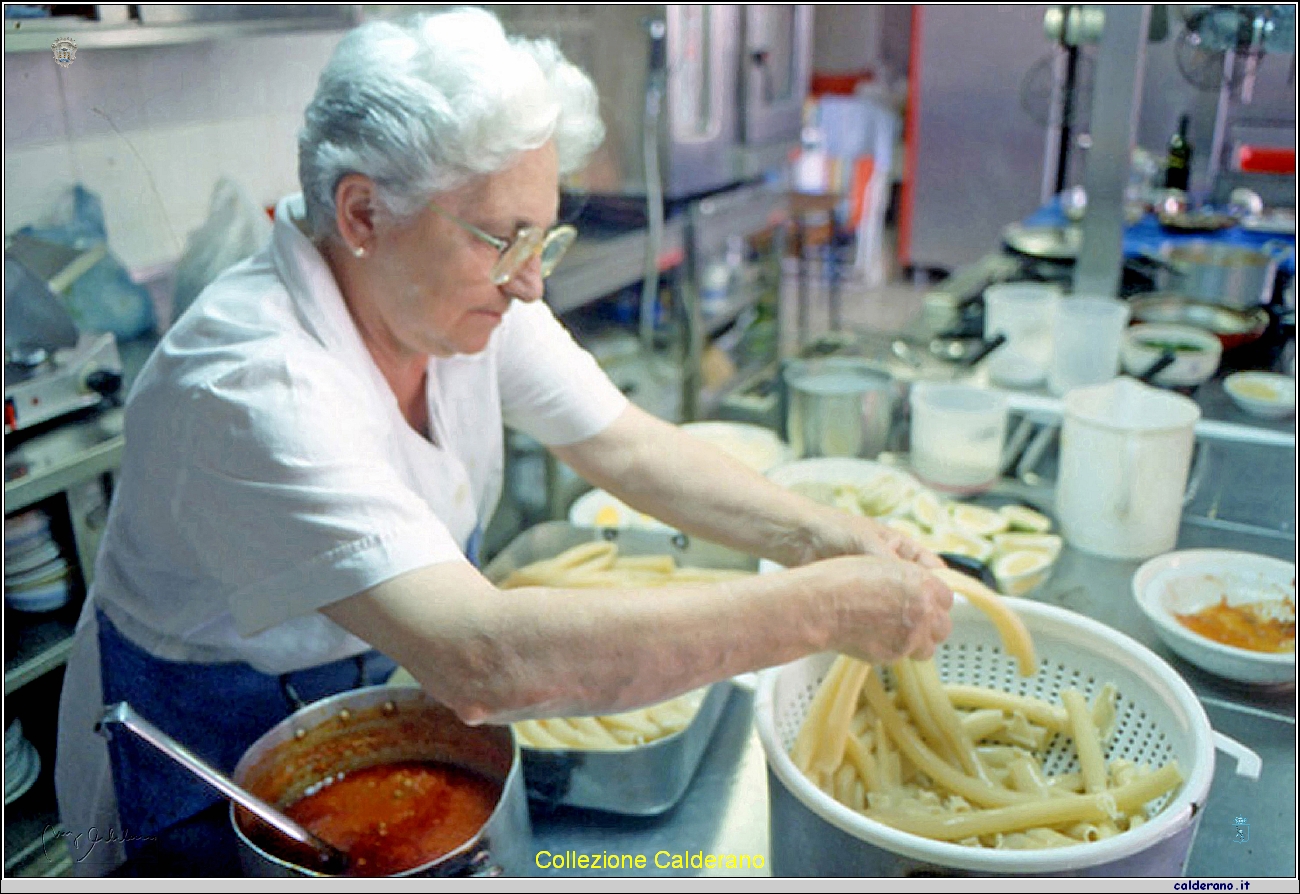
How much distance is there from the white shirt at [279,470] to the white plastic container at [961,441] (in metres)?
0.66

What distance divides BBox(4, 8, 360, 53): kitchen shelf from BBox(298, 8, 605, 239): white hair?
74 cm

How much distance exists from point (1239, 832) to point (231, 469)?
3.57 feet

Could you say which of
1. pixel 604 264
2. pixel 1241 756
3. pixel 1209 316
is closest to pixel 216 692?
pixel 1241 756

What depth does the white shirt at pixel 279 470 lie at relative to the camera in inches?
37.8

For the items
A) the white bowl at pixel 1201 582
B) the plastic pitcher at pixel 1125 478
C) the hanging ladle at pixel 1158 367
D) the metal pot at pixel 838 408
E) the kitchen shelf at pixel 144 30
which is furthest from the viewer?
the hanging ladle at pixel 1158 367

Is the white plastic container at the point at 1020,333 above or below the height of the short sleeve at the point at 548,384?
below

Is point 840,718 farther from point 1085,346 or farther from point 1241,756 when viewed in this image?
point 1085,346

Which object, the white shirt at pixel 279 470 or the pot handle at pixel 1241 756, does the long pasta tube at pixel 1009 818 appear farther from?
the white shirt at pixel 279 470

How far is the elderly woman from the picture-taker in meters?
0.94

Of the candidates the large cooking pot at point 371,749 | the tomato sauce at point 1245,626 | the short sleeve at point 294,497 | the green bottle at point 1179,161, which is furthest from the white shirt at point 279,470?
the green bottle at point 1179,161

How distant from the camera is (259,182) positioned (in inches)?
70.6

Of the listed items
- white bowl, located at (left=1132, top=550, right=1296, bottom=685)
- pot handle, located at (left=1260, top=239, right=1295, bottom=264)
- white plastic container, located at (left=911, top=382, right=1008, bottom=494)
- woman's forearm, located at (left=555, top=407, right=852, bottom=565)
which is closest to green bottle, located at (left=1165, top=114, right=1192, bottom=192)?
pot handle, located at (left=1260, top=239, right=1295, bottom=264)

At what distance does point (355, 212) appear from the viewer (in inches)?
43.6

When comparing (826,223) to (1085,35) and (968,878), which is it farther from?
(968,878)
